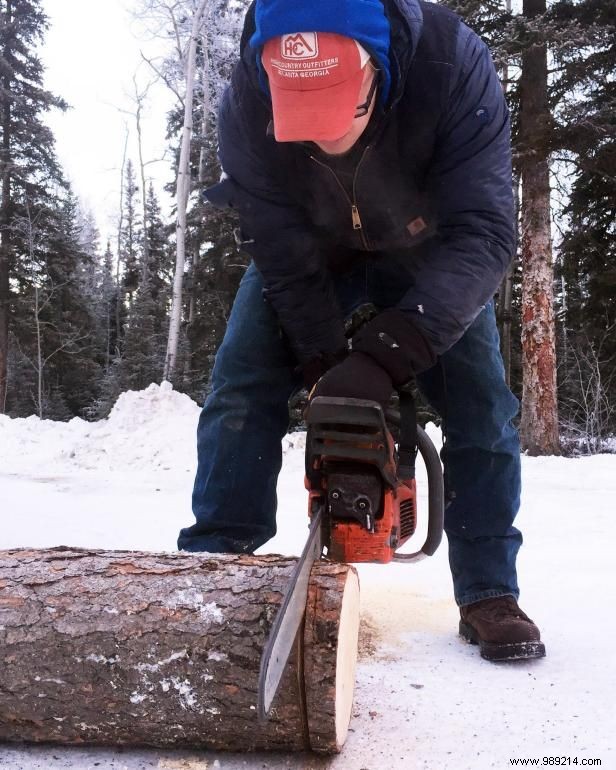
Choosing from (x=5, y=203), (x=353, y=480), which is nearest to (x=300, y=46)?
(x=353, y=480)

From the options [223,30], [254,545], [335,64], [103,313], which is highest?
A: [223,30]

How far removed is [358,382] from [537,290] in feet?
24.3

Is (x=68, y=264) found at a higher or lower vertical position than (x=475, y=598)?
higher

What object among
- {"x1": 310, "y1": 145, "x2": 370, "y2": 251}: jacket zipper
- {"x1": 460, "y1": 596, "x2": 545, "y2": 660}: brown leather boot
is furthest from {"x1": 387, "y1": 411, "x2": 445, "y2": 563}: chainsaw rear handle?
{"x1": 310, "y1": 145, "x2": 370, "y2": 251}: jacket zipper

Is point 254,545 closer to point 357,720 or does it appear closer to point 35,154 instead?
point 357,720

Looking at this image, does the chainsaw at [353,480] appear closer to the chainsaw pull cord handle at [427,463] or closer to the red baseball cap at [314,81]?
the chainsaw pull cord handle at [427,463]

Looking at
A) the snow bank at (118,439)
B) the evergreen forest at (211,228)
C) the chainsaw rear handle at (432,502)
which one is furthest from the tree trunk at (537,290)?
the chainsaw rear handle at (432,502)

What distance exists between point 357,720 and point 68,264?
1962cm

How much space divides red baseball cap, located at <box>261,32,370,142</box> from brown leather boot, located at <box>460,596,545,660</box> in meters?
1.40

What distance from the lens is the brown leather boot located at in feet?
5.89

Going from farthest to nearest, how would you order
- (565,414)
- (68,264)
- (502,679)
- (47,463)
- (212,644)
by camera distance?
(68,264)
(565,414)
(47,463)
(502,679)
(212,644)

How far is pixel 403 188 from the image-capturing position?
1.80m

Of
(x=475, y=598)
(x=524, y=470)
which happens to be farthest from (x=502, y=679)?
(x=524, y=470)

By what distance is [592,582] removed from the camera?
2555 mm
